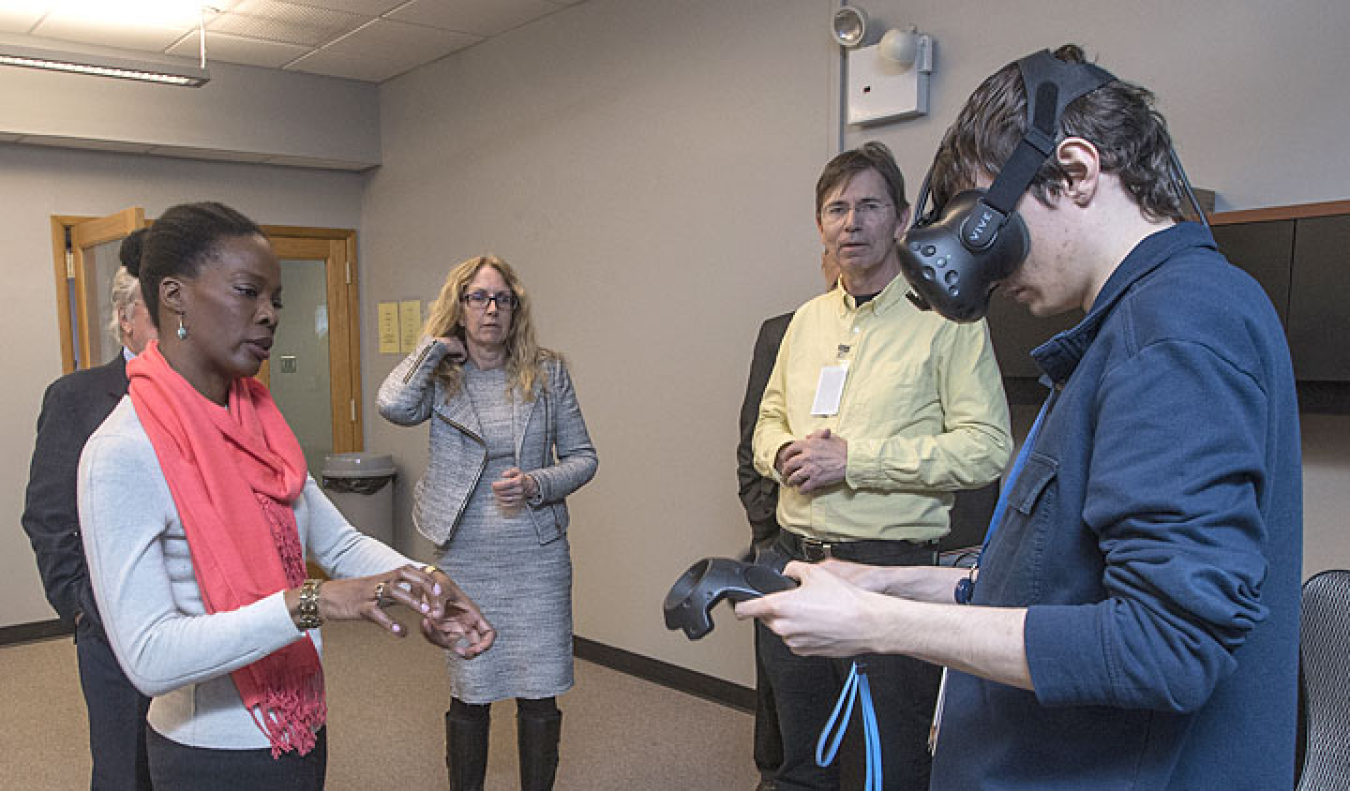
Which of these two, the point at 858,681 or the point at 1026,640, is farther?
the point at 858,681

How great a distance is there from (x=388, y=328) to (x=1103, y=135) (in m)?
5.25

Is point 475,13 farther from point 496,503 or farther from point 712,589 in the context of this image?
point 712,589

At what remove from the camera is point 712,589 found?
1.10m

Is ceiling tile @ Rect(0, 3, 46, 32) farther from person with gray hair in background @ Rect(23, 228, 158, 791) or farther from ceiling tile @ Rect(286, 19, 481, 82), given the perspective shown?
person with gray hair in background @ Rect(23, 228, 158, 791)

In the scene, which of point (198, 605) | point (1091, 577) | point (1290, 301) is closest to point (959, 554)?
point (1290, 301)

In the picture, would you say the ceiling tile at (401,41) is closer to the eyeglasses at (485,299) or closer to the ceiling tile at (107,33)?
the ceiling tile at (107,33)

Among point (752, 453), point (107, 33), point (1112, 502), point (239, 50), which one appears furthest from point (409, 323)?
point (1112, 502)

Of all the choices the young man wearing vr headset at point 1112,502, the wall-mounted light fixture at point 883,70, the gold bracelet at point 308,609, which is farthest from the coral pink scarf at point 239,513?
the wall-mounted light fixture at point 883,70

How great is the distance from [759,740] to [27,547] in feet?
13.2

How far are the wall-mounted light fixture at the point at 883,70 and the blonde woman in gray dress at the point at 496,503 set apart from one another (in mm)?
1300

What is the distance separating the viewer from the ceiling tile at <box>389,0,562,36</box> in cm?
436

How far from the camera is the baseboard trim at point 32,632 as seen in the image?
4910 millimetres

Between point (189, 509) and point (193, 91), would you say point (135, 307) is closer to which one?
point (189, 509)

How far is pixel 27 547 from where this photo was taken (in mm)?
4977
